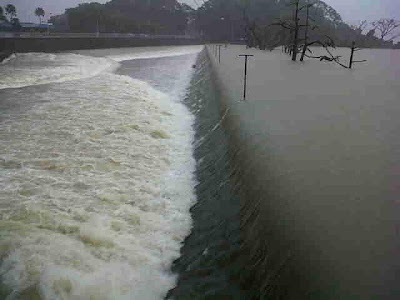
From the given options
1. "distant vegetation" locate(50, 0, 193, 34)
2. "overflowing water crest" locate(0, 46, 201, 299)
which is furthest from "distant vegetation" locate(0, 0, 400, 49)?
"overflowing water crest" locate(0, 46, 201, 299)

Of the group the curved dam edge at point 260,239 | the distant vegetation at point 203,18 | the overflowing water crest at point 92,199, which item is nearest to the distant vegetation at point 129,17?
the distant vegetation at point 203,18

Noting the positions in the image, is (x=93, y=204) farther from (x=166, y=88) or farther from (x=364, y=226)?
(x=166, y=88)

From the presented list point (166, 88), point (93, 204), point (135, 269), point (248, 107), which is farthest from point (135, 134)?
point (166, 88)

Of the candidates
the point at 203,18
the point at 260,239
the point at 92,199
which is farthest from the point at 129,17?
the point at 260,239

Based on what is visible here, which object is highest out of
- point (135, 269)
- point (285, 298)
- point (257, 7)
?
point (257, 7)

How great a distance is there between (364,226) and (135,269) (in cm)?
203

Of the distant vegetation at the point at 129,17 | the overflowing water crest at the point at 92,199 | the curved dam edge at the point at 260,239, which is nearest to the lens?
the curved dam edge at the point at 260,239

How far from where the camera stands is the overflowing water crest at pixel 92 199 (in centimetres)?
303

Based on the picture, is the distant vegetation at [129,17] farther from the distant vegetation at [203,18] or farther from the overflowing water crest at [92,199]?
the overflowing water crest at [92,199]

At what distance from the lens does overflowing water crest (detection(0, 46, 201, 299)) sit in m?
3.03

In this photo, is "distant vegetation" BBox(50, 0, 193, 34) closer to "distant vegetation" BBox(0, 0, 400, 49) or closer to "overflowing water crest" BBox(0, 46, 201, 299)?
"distant vegetation" BBox(0, 0, 400, 49)

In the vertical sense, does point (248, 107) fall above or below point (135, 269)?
above

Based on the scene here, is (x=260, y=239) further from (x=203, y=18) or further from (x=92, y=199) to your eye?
(x=203, y=18)

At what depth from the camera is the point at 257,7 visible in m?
60.8
